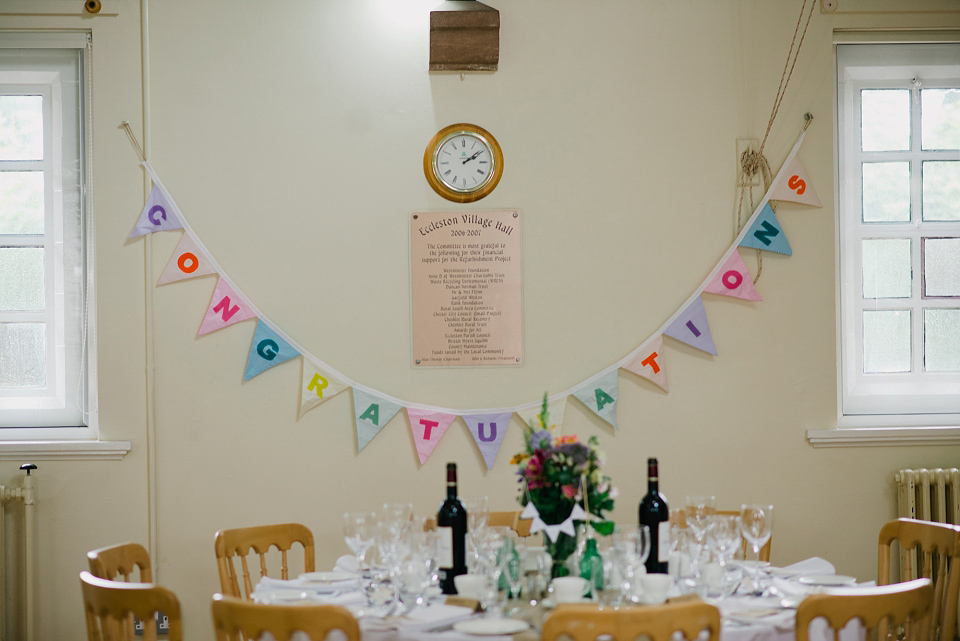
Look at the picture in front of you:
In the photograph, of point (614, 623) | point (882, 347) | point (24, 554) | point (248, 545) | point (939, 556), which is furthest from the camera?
point (882, 347)

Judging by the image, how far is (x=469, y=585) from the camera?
199cm

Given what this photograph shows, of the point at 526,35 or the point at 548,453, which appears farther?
the point at 526,35

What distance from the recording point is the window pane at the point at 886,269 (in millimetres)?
3262

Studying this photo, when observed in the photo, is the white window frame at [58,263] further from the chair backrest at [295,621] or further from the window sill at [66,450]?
the chair backrest at [295,621]

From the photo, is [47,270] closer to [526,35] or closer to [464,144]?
[464,144]

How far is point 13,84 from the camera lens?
315cm

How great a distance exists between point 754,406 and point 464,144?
1479 mm

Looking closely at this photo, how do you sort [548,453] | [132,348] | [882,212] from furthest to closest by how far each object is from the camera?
[882,212] → [132,348] → [548,453]

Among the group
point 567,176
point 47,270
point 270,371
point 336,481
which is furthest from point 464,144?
point 47,270

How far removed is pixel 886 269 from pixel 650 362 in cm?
108

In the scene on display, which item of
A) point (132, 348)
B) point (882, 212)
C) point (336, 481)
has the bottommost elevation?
point (336, 481)

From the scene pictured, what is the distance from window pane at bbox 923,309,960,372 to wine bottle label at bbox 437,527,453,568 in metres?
2.24

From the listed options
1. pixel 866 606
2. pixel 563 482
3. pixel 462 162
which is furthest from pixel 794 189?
pixel 866 606

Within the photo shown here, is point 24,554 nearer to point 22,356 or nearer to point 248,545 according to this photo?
point 22,356
